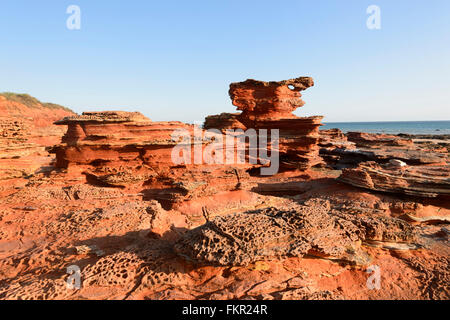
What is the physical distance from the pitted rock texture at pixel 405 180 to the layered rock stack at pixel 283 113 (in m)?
3.43

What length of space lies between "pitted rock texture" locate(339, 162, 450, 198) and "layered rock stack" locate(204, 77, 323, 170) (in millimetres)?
3429

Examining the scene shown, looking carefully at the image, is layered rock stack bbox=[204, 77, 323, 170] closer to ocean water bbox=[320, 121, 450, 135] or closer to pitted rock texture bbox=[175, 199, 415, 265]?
pitted rock texture bbox=[175, 199, 415, 265]

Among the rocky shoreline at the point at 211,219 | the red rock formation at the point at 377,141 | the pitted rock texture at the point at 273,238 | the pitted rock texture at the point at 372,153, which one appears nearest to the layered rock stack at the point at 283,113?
the rocky shoreline at the point at 211,219

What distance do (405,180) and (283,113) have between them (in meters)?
6.31

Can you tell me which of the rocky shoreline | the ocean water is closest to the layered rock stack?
the rocky shoreline

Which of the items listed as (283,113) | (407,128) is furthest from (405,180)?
(407,128)

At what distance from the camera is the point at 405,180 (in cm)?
752

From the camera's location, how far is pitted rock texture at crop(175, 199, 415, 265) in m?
3.04

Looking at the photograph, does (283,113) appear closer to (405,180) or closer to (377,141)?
(405,180)

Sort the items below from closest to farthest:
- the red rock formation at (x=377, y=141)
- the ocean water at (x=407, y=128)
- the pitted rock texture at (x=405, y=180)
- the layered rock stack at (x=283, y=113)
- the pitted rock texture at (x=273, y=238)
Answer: the pitted rock texture at (x=273, y=238)
the pitted rock texture at (x=405, y=180)
the layered rock stack at (x=283, y=113)
the red rock formation at (x=377, y=141)
the ocean water at (x=407, y=128)

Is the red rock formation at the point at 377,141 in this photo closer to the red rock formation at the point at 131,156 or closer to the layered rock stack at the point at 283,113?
the layered rock stack at the point at 283,113

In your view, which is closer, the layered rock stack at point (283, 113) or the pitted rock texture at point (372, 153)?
the pitted rock texture at point (372, 153)

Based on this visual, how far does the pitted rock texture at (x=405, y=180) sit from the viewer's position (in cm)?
708
